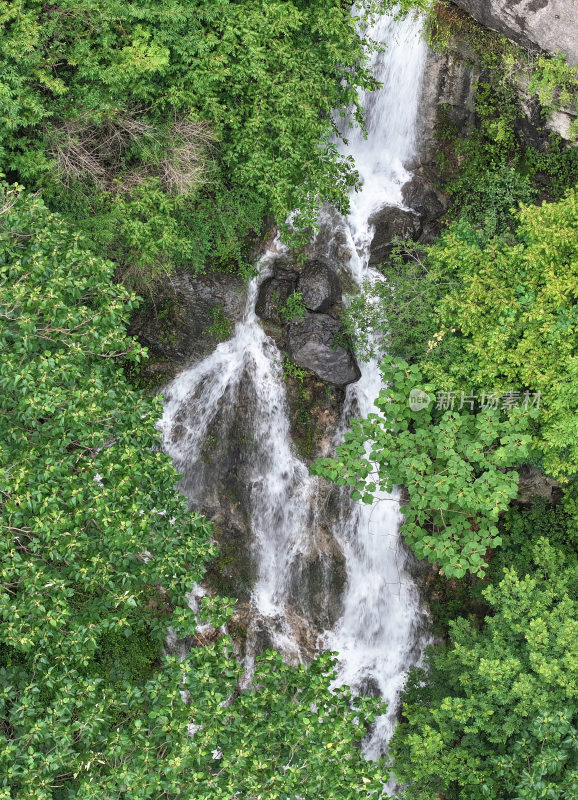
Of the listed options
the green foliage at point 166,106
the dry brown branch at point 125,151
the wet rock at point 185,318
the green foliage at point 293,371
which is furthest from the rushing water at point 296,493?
the dry brown branch at point 125,151

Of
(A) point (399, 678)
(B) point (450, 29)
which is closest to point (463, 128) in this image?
(B) point (450, 29)

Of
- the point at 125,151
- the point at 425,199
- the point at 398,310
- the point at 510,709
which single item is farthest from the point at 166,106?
the point at 510,709

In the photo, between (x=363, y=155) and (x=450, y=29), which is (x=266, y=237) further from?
(x=450, y=29)

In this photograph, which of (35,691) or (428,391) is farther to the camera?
(428,391)

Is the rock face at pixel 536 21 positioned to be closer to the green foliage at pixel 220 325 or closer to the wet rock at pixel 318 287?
the wet rock at pixel 318 287

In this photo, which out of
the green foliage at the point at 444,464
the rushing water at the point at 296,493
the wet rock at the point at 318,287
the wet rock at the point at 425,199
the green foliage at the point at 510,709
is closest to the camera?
the green foliage at the point at 510,709
